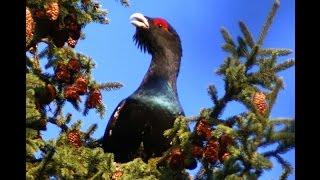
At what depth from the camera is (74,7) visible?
334 cm

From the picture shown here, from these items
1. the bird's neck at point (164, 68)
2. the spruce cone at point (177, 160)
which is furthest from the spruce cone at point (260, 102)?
the bird's neck at point (164, 68)

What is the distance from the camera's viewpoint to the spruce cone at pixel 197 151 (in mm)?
2965

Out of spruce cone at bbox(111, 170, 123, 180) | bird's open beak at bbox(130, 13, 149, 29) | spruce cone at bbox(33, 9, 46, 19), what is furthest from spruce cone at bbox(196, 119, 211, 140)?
bird's open beak at bbox(130, 13, 149, 29)

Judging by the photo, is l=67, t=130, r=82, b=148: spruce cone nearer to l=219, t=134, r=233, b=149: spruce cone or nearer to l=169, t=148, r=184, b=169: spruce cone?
l=169, t=148, r=184, b=169: spruce cone

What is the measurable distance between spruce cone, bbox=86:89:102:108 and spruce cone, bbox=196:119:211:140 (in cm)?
84

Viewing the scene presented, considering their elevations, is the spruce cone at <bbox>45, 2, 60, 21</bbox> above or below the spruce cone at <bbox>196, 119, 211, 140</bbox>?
above

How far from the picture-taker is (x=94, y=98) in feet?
11.7

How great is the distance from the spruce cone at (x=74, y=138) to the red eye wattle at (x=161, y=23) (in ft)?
9.47

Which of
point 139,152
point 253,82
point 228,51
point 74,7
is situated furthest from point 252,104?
point 139,152

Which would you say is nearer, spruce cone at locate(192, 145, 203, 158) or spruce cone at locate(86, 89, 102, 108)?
spruce cone at locate(192, 145, 203, 158)

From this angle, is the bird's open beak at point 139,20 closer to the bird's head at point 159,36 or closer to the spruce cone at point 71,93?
the bird's head at point 159,36

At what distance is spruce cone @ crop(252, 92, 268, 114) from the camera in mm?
2821
